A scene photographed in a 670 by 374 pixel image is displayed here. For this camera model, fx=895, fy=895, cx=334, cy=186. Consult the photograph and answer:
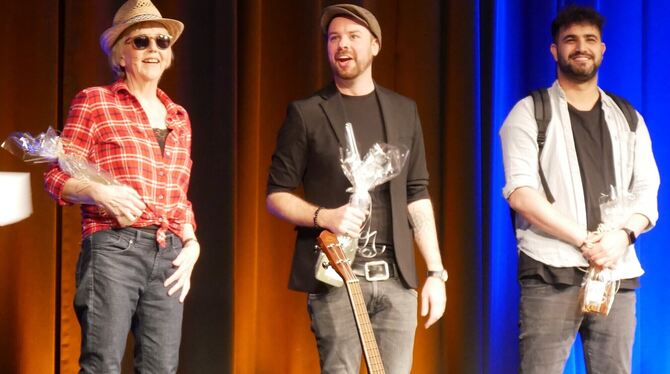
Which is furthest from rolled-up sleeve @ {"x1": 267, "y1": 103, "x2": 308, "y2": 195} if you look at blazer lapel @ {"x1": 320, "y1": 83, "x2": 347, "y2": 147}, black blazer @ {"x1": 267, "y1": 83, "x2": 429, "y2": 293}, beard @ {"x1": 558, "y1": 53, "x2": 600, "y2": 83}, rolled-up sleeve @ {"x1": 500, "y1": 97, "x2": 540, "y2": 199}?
beard @ {"x1": 558, "y1": 53, "x2": 600, "y2": 83}

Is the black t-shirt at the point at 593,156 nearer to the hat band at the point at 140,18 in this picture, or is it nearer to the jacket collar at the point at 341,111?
the jacket collar at the point at 341,111

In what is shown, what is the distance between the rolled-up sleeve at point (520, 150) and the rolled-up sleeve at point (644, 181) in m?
0.43

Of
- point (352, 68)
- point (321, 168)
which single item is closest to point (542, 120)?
point (352, 68)

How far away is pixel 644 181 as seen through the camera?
12.3 feet

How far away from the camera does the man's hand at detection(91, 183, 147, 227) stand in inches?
115

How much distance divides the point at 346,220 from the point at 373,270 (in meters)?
0.27

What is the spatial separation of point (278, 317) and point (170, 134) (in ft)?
6.02

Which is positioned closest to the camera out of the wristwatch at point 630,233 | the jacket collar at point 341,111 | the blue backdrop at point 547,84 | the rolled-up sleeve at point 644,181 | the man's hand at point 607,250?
the jacket collar at point 341,111

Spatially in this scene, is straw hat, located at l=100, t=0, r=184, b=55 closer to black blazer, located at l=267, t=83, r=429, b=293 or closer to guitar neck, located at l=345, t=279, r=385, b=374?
black blazer, located at l=267, t=83, r=429, b=293

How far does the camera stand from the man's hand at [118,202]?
115 inches

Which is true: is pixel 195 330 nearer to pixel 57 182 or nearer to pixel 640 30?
pixel 57 182

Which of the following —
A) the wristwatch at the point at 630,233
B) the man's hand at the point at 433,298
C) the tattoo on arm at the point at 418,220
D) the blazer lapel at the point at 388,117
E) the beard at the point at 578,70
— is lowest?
the man's hand at the point at 433,298

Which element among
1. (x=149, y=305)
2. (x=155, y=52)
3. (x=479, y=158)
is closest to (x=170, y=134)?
(x=155, y=52)

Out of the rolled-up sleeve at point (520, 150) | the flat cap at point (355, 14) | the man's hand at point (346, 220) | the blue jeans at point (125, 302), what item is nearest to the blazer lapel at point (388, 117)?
the flat cap at point (355, 14)
